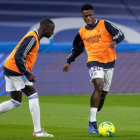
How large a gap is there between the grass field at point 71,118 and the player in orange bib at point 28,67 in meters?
0.44

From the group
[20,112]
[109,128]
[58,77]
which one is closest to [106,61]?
[109,128]

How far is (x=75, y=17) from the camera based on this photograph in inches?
822

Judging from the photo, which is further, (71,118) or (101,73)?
(71,118)

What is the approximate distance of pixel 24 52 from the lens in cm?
801

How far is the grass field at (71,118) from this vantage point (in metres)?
8.42

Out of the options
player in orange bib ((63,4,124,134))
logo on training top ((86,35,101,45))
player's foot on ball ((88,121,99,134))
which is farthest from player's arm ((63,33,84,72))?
player's foot on ball ((88,121,99,134))

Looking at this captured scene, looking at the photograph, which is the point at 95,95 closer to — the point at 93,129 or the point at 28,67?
the point at 93,129

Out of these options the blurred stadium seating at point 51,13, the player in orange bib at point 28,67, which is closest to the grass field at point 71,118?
the player in orange bib at point 28,67

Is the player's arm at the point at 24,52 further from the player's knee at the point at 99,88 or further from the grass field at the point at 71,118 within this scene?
the player's knee at the point at 99,88

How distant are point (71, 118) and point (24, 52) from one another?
3798mm

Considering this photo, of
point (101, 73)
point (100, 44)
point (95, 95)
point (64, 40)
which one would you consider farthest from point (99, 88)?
point (64, 40)

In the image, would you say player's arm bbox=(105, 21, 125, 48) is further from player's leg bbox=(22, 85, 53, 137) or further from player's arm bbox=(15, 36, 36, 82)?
player's leg bbox=(22, 85, 53, 137)

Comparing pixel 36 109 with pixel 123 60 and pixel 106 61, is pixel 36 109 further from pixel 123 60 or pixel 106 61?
pixel 123 60

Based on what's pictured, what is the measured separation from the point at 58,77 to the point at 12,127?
925 centimetres
